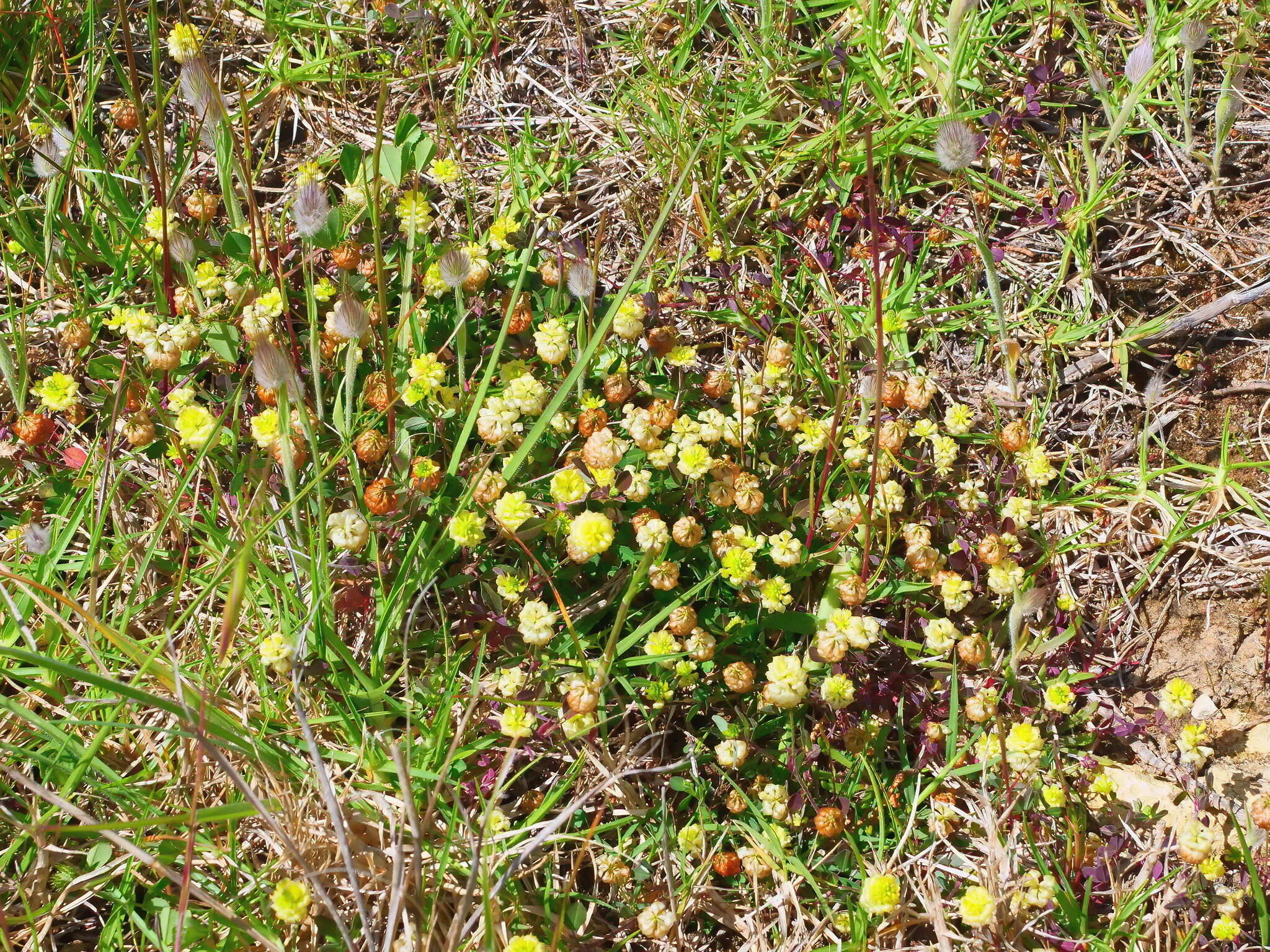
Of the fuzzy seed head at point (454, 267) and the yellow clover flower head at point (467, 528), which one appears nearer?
the yellow clover flower head at point (467, 528)

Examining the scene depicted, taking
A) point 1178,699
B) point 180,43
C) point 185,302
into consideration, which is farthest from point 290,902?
point 180,43

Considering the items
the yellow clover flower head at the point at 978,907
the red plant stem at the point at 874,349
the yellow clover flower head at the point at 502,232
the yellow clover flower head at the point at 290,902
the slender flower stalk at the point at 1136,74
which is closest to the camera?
the red plant stem at the point at 874,349

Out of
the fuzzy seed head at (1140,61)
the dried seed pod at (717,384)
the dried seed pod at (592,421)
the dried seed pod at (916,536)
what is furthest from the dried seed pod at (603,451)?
the fuzzy seed head at (1140,61)

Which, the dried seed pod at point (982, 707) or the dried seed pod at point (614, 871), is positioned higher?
the dried seed pod at point (982, 707)

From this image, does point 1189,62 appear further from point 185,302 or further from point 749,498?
point 185,302

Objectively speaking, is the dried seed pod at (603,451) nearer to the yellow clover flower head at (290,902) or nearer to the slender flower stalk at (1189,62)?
the yellow clover flower head at (290,902)

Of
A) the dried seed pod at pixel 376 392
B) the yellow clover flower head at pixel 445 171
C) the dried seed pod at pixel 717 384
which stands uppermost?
the yellow clover flower head at pixel 445 171

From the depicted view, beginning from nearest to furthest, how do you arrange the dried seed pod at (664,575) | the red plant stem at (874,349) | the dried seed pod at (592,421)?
1. the red plant stem at (874,349)
2. the dried seed pod at (664,575)
3. the dried seed pod at (592,421)

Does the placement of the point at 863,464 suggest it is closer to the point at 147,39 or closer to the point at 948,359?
the point at 948,359
